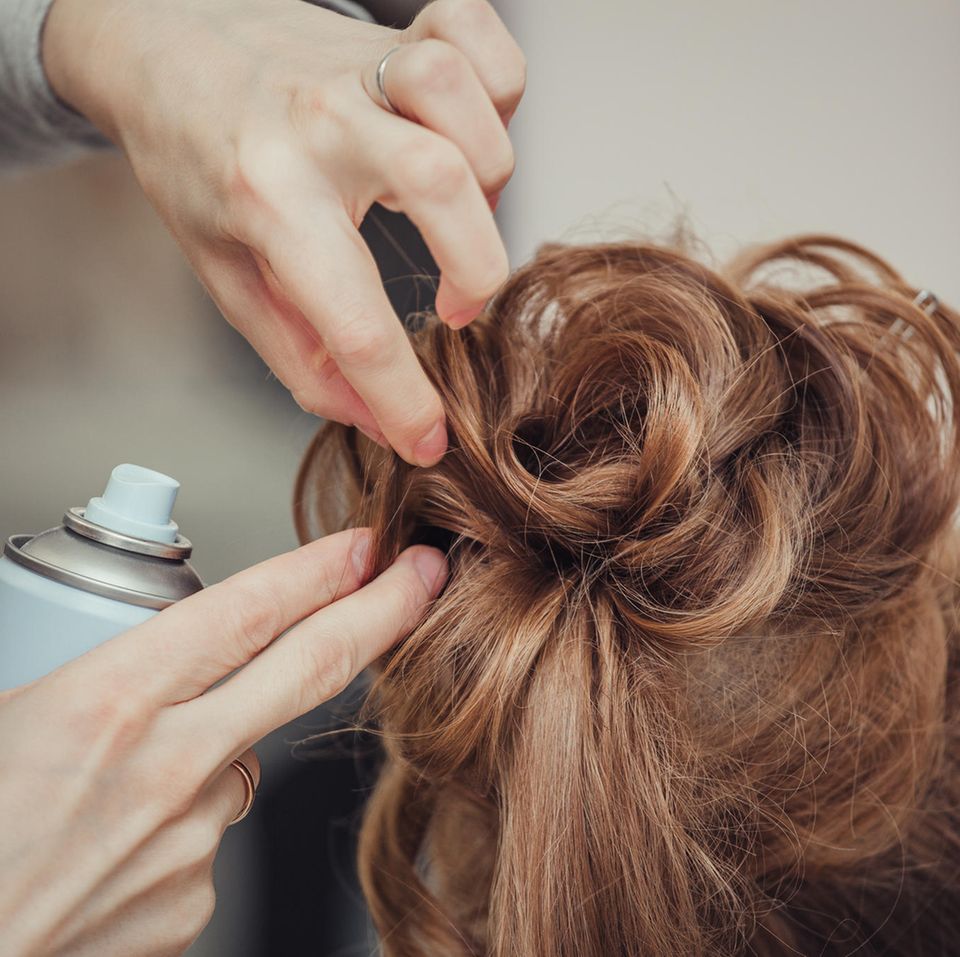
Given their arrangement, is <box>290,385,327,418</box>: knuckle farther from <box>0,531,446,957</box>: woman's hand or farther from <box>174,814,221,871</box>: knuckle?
<box>174,814,221,871</box>: knuckle

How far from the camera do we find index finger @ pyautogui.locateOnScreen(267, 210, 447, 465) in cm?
56

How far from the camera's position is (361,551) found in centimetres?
65

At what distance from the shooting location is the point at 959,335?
0.88 m

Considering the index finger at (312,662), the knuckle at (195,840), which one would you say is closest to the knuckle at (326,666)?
the index finger at (312,662)

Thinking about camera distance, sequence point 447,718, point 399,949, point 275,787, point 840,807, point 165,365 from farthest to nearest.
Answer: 1. point 275,787
2. point 165,365
3. point 399,949
4. point 840,807
5. point 447,718

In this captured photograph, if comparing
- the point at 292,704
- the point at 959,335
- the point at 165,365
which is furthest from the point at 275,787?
the point at 959,335

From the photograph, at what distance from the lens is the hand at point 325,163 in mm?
543

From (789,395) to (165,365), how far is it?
87 centimetres

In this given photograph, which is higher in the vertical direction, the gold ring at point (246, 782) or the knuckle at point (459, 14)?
the knuckle at point (459, 14)

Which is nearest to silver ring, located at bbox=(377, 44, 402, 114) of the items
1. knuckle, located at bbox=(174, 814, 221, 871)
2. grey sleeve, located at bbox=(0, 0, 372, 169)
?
grey sleeve, located at bbox=(0, 0, 372, 169)

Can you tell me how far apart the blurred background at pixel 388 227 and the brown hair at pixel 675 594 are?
37cm

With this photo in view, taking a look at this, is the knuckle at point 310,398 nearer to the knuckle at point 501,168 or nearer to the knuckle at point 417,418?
the knuckle at point 417,418

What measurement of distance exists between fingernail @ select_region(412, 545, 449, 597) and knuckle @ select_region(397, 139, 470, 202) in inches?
11.5

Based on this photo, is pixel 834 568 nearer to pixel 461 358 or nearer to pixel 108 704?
pixel 461 358
